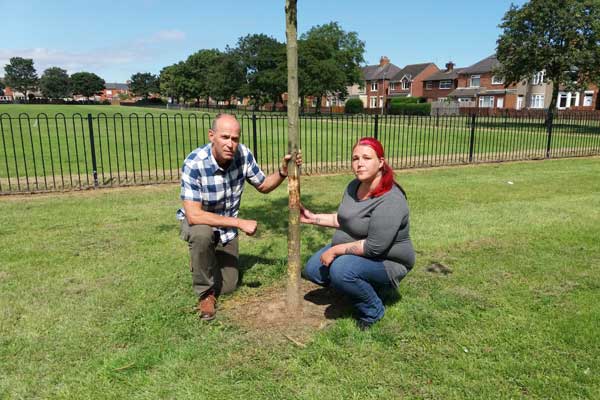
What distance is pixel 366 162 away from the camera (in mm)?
3074

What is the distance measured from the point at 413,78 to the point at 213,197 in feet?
234

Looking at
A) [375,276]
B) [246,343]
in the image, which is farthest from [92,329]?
[375,276]

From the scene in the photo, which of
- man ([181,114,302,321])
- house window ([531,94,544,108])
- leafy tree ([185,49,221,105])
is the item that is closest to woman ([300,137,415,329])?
man ([181,114,302,321])

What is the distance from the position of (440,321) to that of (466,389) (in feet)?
2.59

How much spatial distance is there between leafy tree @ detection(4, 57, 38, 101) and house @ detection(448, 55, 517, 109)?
120 meters

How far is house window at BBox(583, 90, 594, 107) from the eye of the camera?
47.2m

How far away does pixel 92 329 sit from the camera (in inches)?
130

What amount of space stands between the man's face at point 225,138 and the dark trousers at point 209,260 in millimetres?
547

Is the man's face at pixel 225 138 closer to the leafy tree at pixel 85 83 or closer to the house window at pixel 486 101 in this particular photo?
the house window at pixel 486 101

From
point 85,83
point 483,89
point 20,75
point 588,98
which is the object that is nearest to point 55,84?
point 85,83

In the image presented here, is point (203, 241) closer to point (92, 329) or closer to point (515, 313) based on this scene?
point (92, 329)

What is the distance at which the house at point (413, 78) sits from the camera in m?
69.9

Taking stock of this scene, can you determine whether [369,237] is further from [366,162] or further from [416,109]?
[416,109]

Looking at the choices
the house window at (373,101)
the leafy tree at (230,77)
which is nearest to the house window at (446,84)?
the house window at (373,101)
